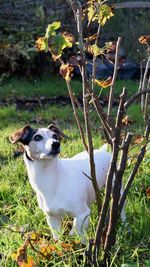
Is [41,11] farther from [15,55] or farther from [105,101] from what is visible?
[105,101]

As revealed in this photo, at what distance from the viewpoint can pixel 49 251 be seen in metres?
3.22

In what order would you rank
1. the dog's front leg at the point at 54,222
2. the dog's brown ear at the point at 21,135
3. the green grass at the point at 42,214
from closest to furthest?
the green grass at the point at 42,214, the dog's brown ear at the point at 21,135, the dog's front leg at the point at 54,222

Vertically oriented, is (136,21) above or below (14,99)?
above

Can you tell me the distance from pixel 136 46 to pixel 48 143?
912cm

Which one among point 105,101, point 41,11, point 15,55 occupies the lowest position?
point 105,101

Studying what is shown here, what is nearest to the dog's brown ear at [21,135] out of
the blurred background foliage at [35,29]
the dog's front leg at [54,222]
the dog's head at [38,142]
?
the dog's head at [38,142]

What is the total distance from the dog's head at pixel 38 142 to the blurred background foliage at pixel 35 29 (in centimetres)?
722

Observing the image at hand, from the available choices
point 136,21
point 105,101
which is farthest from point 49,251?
point 136,21

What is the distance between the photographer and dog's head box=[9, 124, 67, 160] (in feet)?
11.2

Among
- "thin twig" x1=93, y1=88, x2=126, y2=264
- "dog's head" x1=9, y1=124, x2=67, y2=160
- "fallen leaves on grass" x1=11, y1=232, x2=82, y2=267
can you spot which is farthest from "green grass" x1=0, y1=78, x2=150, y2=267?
"dog's head" x1=9, y1=124, x2=67, y2=160

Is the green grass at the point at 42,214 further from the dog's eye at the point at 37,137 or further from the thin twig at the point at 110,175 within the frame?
the dog's eye at the point at 37,137

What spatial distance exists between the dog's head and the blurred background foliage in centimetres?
722

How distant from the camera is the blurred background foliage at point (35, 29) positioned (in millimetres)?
11031

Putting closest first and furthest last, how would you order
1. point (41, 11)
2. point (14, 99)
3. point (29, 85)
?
1. point (14, 99)
2. point (29, 85)
3. point (41, 11)
